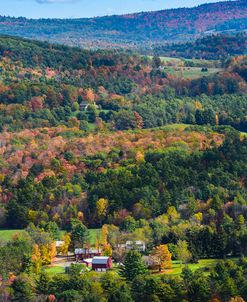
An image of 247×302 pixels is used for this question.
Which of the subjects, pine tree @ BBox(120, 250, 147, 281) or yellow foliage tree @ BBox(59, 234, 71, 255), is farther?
yellow foliage tree @ BBox(59, 234, 71, 255)

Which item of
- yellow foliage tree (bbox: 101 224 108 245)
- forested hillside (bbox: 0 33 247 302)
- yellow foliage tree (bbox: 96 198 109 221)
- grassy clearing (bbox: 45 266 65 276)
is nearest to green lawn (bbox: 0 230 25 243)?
forested hillside (bbox: 0 33 247 302)

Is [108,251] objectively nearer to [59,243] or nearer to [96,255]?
[96,255]

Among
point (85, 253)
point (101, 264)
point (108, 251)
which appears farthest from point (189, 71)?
point (101, 264)

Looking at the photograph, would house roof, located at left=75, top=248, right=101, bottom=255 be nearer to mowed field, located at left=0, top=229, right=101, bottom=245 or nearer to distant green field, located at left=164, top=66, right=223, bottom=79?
mowed field, located at left=0, top=229, right=101, bottom=245

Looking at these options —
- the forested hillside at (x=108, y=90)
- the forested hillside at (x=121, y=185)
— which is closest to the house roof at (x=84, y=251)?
the forested hillside at (x=121, y=185)

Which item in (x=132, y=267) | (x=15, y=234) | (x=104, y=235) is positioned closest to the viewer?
(x=132, y=267)
